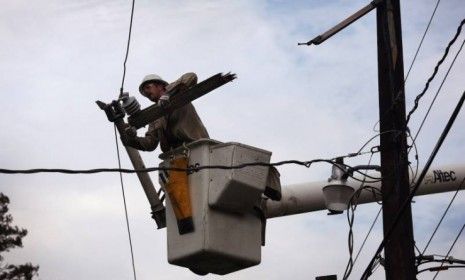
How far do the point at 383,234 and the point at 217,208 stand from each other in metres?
2.08

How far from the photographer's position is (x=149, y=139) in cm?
921

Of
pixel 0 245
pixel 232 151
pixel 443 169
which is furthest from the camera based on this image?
pixel 0 245

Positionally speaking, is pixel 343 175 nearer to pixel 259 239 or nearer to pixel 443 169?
pixel 259 239

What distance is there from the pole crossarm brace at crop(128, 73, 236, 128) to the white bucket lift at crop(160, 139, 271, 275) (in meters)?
0.42

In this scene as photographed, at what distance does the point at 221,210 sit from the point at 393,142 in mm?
2387

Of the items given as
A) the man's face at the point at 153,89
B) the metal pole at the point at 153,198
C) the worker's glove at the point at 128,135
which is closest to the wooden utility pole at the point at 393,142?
the metal pole at the point at 153,198

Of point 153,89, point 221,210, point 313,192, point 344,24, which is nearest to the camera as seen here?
point 221,210

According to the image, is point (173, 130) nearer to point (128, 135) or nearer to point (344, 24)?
point (128, 135)

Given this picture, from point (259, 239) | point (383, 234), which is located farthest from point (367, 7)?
point (259, 239)

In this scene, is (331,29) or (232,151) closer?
(232,151)

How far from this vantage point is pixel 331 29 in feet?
34.2

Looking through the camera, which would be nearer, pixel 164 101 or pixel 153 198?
pixel 164 101

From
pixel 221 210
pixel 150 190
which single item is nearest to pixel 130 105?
pixel 150 190

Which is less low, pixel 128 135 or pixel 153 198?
pixel 128 135
